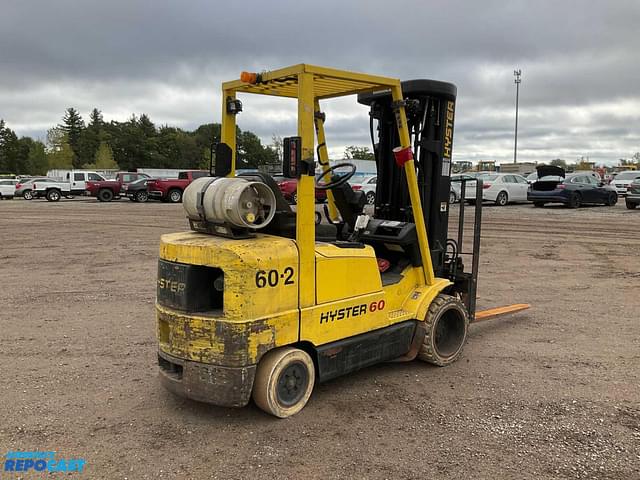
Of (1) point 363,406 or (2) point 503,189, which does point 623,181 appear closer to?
(2) point 503,189

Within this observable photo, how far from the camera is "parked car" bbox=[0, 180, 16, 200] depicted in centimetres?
3512

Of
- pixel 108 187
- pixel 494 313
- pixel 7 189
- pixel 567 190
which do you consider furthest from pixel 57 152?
pixel 494 313

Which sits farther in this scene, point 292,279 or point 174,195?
point 174,195

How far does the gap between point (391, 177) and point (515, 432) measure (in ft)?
8.65

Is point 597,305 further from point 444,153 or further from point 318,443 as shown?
point 318,443

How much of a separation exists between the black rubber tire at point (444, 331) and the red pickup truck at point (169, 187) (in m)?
24.7

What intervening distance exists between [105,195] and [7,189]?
8.61 m

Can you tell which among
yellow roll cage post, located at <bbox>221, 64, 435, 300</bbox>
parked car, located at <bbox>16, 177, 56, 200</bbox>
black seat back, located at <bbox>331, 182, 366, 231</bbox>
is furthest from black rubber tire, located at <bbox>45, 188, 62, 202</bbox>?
black seat back, located at <bbox>331, 182, 366, 231</bbox>

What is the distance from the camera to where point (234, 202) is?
3799 mm

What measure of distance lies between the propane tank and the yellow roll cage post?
259 millimetres

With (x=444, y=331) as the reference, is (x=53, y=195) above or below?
above

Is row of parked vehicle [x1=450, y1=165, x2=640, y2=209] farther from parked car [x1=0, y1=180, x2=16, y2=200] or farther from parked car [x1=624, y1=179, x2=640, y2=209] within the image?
parked car [x1=0, y1=180, x2=16, y2=200]

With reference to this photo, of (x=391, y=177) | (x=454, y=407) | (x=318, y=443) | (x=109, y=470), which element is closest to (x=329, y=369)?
(x=318, y=443)

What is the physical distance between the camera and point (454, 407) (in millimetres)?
4289
